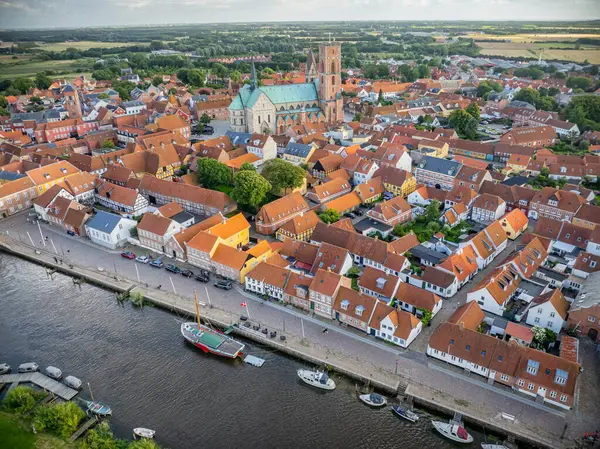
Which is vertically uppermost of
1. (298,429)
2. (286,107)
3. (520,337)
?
(286,107)

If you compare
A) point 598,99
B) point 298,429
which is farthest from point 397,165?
point 598,99

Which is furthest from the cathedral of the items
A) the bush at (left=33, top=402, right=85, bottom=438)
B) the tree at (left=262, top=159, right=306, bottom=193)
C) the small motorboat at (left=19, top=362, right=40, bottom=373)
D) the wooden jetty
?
the bush at (left=33, top=402, right=85, bottom=438)

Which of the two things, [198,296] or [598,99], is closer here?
[198,296]

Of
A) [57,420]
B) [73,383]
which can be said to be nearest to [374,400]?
[57,420]

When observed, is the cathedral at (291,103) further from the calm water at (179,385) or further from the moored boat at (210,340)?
the moored boat at (210,340)

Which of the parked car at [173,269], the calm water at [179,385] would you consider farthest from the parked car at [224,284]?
the calm water at [179,385]

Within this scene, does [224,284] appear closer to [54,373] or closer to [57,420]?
[54,373]

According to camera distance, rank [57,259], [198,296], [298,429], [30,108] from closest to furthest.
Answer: [298,429]
[198,296]
[57,259]
[30,108]

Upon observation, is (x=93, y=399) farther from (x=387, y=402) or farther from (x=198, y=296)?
(x=387, y=402)
